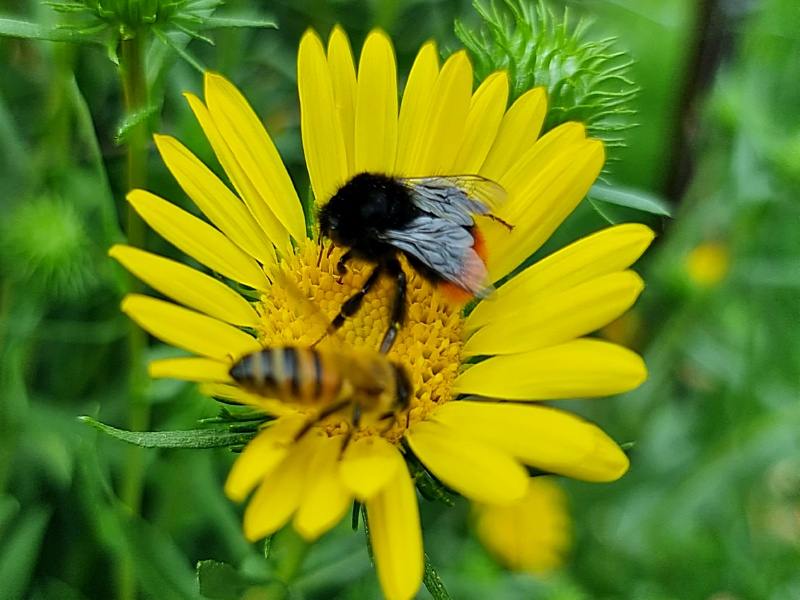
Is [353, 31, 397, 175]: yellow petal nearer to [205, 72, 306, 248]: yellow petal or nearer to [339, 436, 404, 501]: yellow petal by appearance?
[205, 72, 306, 248]: yellow petal

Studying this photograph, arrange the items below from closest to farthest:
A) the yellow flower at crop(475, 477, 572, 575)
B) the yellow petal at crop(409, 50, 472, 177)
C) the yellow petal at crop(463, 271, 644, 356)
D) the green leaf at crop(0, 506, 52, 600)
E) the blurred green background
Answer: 1. the yellow petal at crop(463, 271, 644, 356)
2. the yellow petal at crop(409, 50, 472, 177)
3. the green leaf at crop(0, 506, 52, 600)
4. the blurred green background
5. the yellow flower at crop(475, 477, 572, 575)

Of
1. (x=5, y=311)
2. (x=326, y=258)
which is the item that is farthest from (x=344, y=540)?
(x=5, y=311)

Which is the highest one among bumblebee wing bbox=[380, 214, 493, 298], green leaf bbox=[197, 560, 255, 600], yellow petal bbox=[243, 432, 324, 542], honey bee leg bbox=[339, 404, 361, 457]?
bumblebee wing bbox=[380, 214, 493, 298]

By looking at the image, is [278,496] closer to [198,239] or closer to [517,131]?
[198,239]

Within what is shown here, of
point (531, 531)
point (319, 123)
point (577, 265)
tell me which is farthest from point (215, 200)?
point (531, 531)

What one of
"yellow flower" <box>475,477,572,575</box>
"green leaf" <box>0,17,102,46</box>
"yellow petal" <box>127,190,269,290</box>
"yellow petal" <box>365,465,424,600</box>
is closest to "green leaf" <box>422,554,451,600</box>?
"yellow petal" <box>365,465,424,600</box>

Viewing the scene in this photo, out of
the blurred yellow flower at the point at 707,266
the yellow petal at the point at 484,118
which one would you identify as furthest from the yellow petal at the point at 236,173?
the blurred yellow flower at the point at 707,266
